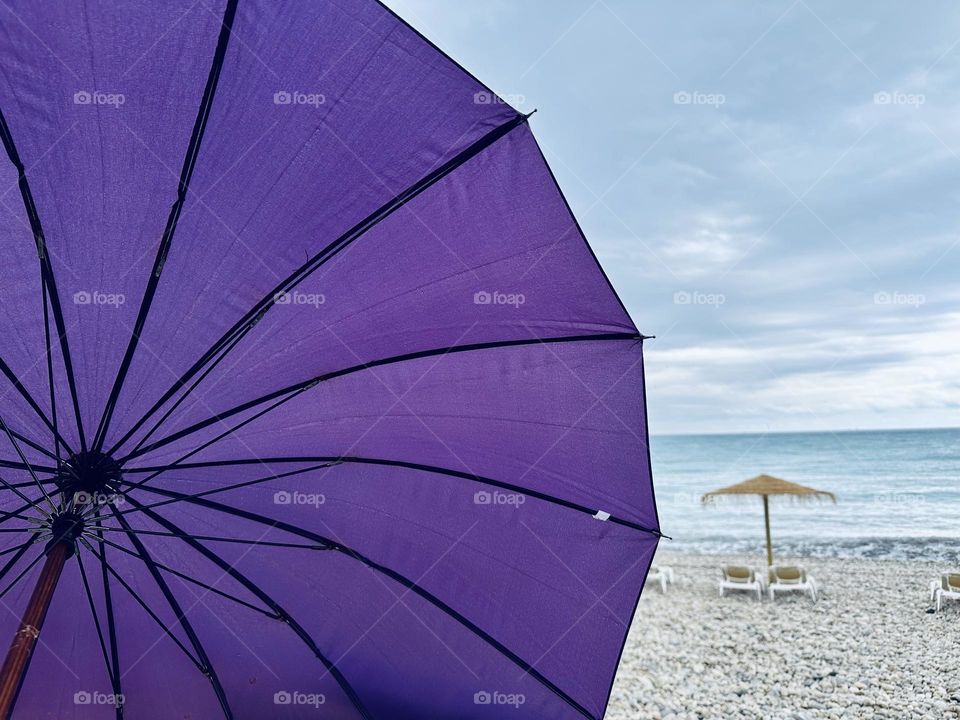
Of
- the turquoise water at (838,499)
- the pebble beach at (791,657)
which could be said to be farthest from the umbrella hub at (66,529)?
the turquoise water at (838,499)

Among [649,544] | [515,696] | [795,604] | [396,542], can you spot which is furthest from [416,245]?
[795,604]

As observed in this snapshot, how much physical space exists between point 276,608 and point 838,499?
42.2 m

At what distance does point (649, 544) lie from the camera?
2.77 meters

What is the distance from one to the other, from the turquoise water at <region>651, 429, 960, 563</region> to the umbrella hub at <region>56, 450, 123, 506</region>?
1362 centimetres

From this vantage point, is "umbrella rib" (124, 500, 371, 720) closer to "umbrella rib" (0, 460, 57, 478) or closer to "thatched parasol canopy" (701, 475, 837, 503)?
"umbrella rib" (0, 460, 57, 478)

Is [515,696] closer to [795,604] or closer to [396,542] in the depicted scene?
[396,542]

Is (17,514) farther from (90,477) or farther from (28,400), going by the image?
(28,400)

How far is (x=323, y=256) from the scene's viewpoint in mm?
2207

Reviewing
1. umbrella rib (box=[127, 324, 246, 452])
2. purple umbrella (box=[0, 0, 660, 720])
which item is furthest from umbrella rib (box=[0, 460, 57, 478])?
umbrella rib (box=[127, 324, 246, 452])

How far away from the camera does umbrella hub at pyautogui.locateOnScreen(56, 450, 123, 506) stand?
2.19 m

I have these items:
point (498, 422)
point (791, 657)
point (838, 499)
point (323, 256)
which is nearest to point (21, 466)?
point (323, 256)

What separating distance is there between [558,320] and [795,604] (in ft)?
36.5

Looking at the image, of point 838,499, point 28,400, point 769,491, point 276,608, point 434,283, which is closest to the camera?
point 28,400

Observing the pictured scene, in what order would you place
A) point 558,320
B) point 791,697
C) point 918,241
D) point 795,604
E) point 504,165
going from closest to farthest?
point 504,165, point 558,320, point 791,697, point 795,604, point 918,241
